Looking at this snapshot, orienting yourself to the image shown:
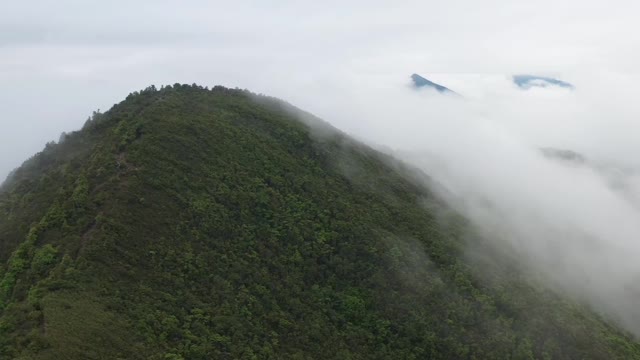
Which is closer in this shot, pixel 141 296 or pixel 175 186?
pixel 141 296

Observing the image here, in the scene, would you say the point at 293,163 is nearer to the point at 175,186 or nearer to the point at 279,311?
the point at 175,186

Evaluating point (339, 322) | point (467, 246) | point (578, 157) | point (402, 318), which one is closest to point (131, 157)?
point (339, 322)

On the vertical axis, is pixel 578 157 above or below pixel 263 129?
above

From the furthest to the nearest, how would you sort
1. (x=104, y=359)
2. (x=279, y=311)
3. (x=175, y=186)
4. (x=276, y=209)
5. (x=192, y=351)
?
(x=276, y=209)
(x=175, y=186)
(x=279, y=311)
(x=192, y=351)
(x=104, y=359)

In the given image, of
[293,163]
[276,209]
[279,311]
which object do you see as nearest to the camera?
[279,311]

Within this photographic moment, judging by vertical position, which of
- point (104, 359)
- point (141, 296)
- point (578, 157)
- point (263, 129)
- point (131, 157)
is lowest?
point (104, 359)

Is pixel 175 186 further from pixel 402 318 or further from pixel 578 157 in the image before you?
pixel 578 157
